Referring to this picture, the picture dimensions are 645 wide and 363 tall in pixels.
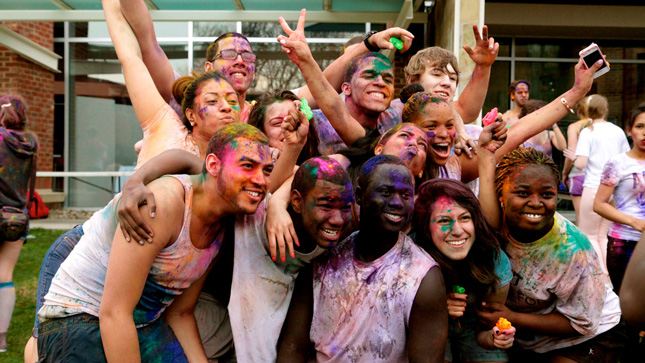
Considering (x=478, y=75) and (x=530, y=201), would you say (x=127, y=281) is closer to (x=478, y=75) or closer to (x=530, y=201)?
(x=530, y=201)

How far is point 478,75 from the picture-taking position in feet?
12.0

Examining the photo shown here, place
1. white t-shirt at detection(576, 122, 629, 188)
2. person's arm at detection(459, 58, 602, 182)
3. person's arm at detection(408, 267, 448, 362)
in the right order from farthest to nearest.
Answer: white t-shirt at detection(576, 122, 629, 188)
person's arm at detection(459, 58, 602, 182)
person's arm at detection(408, 267, 448, 362)

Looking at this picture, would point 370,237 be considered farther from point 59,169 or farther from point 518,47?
point 59,169

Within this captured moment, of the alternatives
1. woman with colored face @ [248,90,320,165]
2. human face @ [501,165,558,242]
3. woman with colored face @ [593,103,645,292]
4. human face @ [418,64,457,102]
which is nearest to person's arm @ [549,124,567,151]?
woman with colored face @ [593,103,645,292]

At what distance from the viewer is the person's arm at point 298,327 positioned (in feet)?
8.49

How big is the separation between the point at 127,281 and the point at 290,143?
93 centimetres

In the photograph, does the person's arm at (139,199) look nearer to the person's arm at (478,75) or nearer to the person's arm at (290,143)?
the person's arm at (290,143)

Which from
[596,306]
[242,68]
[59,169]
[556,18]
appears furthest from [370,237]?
[59,169]

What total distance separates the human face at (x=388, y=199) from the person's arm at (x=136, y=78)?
47.7 inches

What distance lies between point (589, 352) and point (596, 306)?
279mm

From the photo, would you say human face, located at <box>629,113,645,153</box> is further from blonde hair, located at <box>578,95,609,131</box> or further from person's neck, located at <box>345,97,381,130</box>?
person's neck, located at <box>345,97,381,130</box>

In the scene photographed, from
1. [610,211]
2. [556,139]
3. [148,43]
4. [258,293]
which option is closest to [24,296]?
[148,43]

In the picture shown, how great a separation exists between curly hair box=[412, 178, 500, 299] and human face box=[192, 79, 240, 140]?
3.49 ft

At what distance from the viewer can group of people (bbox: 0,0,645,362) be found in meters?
2.45
